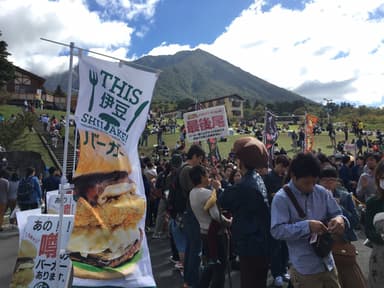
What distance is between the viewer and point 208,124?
362 inches

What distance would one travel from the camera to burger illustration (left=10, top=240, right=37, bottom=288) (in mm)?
4195

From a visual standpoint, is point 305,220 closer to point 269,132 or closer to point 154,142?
point 269,132

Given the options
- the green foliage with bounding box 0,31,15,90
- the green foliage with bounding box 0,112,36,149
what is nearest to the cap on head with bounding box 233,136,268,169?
the green foliage with bounding box 0,112,36,149

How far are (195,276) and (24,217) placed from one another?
7.21 feet

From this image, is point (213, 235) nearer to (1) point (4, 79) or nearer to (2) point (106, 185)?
(2) point (106, 185)

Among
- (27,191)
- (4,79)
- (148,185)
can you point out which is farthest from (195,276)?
(4,79)

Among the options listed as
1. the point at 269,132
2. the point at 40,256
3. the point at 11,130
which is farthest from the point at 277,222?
the point at 11,130

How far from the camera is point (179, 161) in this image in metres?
6.32

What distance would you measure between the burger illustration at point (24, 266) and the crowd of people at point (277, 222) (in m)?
1.81

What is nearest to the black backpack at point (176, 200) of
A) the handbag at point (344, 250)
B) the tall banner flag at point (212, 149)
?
the handbag at point (344, 250)

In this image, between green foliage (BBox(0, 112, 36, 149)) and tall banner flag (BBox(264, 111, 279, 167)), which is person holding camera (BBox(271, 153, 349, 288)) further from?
green foliage (BBox(0, 112, 36, 149))

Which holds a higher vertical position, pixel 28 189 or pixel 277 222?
pixel 277 222

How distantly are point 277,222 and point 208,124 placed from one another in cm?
664

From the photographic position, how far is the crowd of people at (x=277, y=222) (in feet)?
8.59
